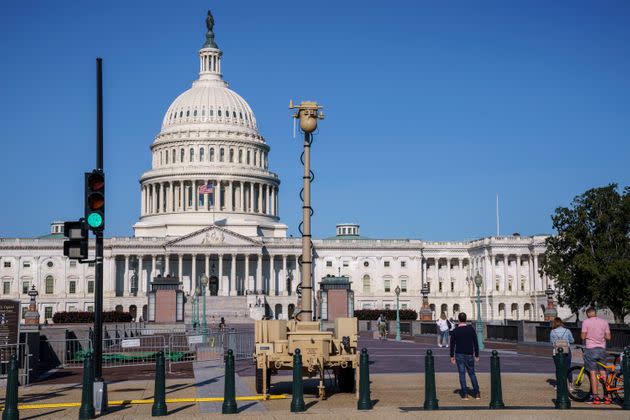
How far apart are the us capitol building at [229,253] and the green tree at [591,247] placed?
Answer: 5586cm

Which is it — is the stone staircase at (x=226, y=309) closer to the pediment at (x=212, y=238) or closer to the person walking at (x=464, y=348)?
the pediment at (x=212, y=238)

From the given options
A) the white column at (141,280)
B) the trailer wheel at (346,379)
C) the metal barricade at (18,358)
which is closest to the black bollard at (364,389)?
the trailer wheel at (346,379)

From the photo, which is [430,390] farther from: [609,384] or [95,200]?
[95,200]

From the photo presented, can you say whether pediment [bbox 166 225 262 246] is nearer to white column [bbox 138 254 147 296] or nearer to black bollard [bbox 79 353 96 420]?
white column [bbox 138 254 147 296]

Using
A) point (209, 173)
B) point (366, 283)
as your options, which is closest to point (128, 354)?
point (366, 283)

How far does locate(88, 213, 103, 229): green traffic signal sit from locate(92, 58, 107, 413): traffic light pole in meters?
0.34

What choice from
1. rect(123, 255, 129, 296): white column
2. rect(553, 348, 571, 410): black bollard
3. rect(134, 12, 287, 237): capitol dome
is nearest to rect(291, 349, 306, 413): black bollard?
rect(553, 348, 571, 410): black bollard

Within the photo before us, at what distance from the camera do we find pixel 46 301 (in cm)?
Answer: 14288

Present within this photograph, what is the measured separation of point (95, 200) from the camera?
73.0 ft

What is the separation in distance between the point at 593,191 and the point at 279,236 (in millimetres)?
80730

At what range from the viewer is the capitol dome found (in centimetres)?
15575

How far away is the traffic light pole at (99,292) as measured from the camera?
22.2 meters

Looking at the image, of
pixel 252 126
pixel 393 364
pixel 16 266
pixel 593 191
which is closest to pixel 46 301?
pixel 16 266

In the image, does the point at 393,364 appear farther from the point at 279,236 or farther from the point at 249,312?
the point at 279,236
